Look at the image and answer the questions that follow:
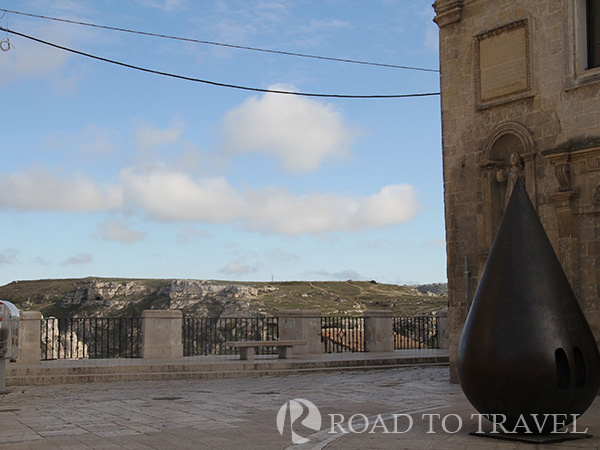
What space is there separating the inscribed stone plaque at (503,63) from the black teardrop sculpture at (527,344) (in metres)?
7.68

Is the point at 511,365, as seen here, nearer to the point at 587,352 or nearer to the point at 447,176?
the point at 587,352

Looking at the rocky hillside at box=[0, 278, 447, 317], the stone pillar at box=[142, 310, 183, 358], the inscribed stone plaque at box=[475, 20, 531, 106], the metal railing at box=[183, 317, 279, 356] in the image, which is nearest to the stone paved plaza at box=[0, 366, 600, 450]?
the stone pillar at box=[142, 310, 183, 358]

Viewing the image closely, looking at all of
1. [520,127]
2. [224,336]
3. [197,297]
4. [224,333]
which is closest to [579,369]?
[520,127]

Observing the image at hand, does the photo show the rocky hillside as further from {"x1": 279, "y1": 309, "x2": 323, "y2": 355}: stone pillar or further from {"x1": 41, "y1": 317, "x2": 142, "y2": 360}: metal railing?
{"x1": 279, "y1": 309, "x2": 323, "y2": 355}: stone pillar

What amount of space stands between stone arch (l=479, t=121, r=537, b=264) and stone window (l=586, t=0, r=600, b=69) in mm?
1765

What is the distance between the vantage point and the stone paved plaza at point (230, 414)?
26.5 ft

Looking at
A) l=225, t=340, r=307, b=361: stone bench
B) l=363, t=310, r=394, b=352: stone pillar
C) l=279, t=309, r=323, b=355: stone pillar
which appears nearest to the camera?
l=225, t=340, r=307, b=361: stone bench

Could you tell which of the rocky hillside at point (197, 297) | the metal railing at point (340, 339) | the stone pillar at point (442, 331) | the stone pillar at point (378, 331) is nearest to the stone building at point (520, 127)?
the stone pillar at point (378, 331)

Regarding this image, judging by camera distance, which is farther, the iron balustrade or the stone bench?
the iron balustrade

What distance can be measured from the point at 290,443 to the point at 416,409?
361 centimetres

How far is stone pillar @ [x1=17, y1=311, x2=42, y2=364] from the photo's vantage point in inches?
770

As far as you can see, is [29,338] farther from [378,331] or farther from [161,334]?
[378,331]

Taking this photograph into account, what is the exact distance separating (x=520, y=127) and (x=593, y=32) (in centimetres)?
218

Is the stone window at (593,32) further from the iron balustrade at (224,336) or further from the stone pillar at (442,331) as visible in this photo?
the stone pillar at (442,331)
